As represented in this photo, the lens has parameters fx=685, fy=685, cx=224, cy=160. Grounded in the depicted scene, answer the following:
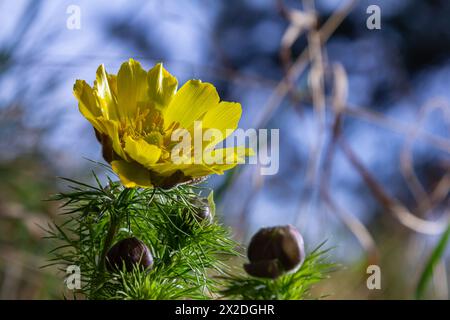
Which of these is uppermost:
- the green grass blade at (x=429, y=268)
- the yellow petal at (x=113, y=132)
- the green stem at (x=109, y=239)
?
the green grass blade at (x=429, y=268)

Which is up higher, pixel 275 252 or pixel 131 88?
pixel 131 88

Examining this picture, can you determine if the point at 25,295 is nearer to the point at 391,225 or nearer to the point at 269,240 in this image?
the point at 391,225

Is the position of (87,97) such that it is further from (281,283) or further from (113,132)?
(281,283)

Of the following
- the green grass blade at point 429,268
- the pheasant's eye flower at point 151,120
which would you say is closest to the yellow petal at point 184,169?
the pheasant's eye flower at point 151,120

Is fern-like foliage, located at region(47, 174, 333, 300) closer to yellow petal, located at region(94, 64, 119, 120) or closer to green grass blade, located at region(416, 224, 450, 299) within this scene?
yellow petal, located at region(94, 64, 119, 120)

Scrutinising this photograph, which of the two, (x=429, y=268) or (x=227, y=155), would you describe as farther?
(x=429, y=268)

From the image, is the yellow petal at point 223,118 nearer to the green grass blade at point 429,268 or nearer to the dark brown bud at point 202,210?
the dark brown bud at point 202,210

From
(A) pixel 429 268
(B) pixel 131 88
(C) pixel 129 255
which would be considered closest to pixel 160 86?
(B) pixel 131 88
